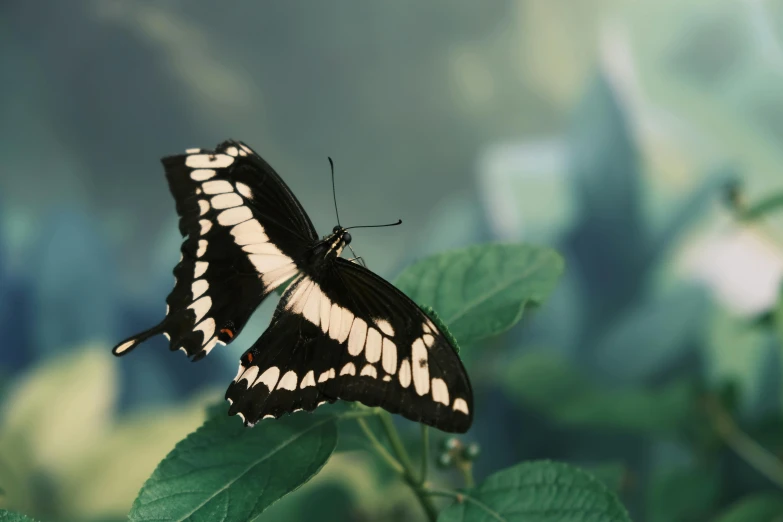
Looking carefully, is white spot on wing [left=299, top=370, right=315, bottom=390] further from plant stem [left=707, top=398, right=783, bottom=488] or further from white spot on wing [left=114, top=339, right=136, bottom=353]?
plant stem [left=707, top=398, right=783, bottom=488]

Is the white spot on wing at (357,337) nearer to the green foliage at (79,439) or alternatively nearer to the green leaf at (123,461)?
the green leaf at (123,461)

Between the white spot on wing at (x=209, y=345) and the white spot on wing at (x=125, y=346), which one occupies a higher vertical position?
the white spot on wing at (x=125, y=346)

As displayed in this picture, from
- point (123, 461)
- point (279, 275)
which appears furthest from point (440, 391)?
point (123, 461)

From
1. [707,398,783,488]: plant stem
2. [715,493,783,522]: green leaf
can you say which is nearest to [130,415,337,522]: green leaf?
[715,493,783,522]: green leaf

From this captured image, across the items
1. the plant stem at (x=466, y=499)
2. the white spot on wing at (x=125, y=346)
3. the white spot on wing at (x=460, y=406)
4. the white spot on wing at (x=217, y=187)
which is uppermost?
the white spot on wing at (x=217, y=187)

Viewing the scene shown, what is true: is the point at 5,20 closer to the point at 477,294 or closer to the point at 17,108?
the point at 17,108

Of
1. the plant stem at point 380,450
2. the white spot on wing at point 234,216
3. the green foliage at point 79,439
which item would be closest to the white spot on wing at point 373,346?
the plant stem at point 380,450
